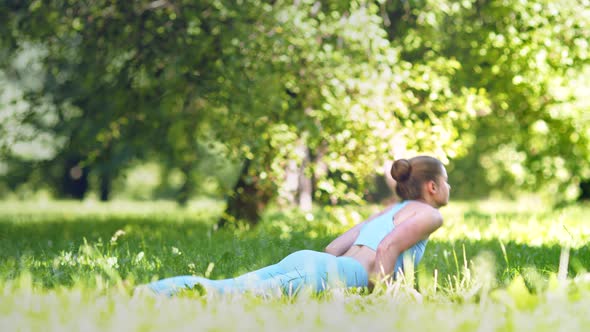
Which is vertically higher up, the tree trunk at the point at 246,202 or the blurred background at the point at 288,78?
the blurred background at the point at 288,78

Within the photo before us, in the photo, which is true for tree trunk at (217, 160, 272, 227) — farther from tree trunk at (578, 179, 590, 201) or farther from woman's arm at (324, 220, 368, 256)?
tree trunk at (578, 179, 590, 201)

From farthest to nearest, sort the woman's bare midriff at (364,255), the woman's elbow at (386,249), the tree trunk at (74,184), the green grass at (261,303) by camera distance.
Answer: the tree trunk at (74,184) < the woman's bare midriff at (364,255) < the woman's elbow at (386,249) < the green grass at (261,303)

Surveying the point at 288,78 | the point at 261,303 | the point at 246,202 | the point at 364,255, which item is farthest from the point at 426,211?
the point at 246,202

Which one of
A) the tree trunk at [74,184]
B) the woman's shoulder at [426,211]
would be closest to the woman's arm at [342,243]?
the woman's shoulder at [426,211]

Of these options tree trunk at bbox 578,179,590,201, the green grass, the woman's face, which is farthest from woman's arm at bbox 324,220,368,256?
tree trunk at bbox 578,179,590,201

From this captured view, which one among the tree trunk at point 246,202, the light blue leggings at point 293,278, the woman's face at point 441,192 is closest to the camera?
the light blue leggings at point 293,278

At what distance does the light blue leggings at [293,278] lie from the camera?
407 cm

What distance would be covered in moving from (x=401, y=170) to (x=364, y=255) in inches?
26.7

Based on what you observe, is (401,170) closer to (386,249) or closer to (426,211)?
(426,211)

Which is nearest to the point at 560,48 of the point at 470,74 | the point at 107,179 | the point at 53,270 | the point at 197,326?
the point at 470,74

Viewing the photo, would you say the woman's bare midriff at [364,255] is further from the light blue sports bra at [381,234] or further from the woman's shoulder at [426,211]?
the woman's shoulder at [426,211]

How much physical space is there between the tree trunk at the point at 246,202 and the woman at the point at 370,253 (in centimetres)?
553

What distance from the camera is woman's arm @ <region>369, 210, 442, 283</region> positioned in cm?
456

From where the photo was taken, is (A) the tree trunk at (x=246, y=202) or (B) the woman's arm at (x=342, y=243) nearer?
(B) the woman's arm at (x=342, y=243)
